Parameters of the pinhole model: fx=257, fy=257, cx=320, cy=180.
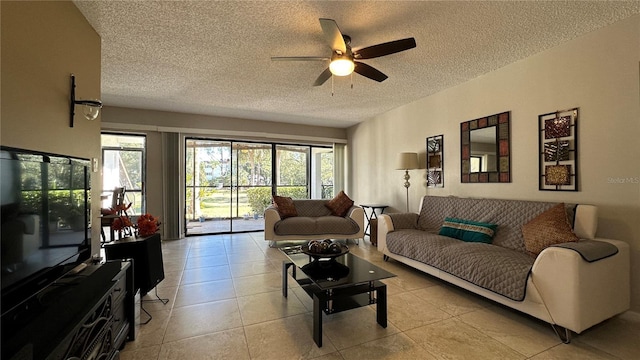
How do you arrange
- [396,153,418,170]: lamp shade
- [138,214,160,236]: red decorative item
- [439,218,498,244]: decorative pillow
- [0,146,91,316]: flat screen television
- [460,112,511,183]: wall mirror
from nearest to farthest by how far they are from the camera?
[0,146,91,316]: flat screen television, [138,214,160,236]: red decorative item, [439,218,498,244]: decorative pillow, [460,112,511,183]: wall mirror, [396,153,418,170]: lamp shade

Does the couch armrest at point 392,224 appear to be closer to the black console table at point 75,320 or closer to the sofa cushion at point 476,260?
the sofa cushion at point 476,260

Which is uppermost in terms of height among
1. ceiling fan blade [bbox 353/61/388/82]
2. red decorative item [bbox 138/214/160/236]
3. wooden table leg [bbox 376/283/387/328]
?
ceiling fan blade [bbox 353/61/388/82]

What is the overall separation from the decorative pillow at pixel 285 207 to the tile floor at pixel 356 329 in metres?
1.78

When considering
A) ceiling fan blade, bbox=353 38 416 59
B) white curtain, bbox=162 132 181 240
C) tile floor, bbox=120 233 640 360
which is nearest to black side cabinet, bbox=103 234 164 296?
tile floor, bbox=120 233 640 360

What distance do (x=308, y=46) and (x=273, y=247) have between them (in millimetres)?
3149

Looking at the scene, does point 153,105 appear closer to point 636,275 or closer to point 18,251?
point 18,251

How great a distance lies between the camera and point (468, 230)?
2.88m

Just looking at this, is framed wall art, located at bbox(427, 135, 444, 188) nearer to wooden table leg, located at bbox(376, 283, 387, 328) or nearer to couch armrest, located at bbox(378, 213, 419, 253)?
couch armrest, located at bbox(378, 213, 419, 253)

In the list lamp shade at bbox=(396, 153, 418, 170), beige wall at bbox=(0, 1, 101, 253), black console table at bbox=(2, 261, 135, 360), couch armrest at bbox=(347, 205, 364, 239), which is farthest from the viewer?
couch armrest at bbox=(347, 205, 364, 239)

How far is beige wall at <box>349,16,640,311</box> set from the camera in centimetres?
214

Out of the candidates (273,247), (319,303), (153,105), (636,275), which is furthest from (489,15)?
(153,105)

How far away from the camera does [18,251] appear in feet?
3.69

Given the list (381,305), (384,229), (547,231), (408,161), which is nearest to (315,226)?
(384,229)

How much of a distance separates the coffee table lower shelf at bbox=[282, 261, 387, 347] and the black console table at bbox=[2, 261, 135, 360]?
4.01 ft
